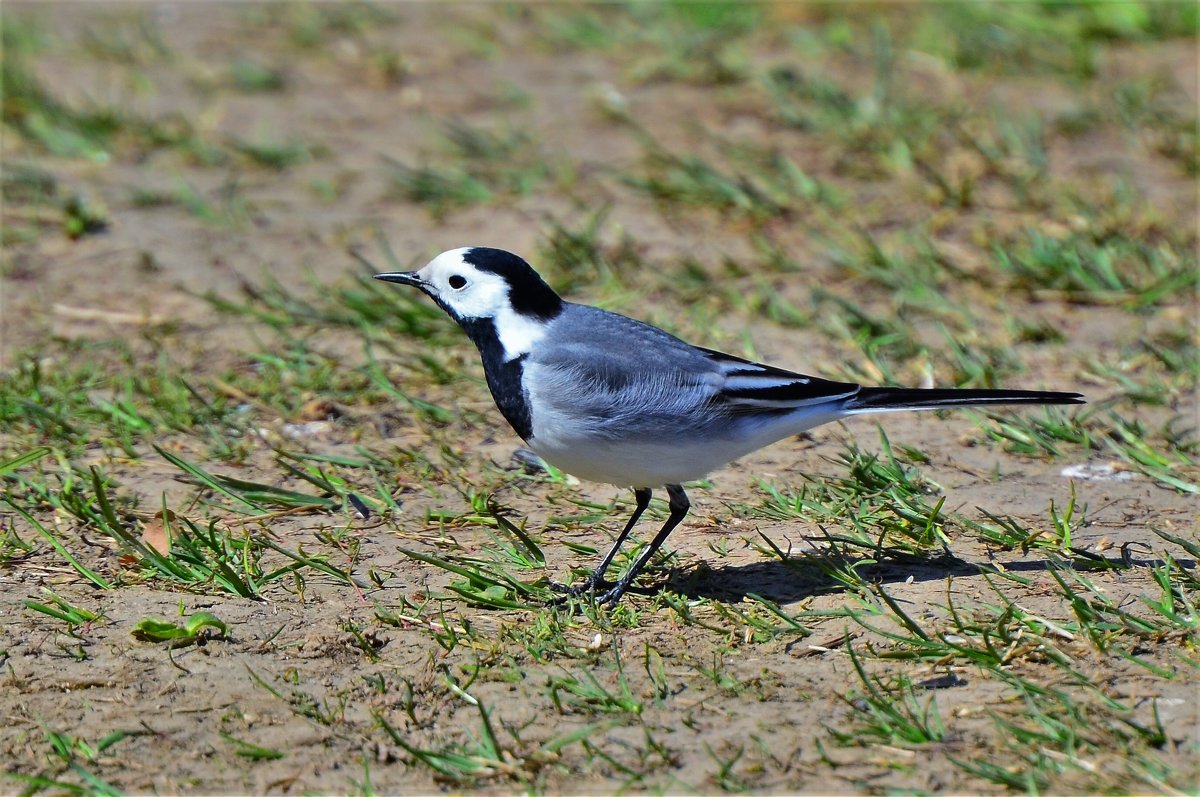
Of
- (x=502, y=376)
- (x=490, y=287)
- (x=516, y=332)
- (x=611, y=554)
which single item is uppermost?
(x=490, y=287)

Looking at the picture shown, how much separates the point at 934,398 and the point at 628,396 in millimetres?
961

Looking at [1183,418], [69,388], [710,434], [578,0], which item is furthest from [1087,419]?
[578,0]

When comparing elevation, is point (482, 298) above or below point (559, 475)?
above

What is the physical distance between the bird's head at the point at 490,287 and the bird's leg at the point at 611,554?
0.69m

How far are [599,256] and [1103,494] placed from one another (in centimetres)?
294

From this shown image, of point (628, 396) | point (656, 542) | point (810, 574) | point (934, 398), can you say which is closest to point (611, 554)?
point (656, 542)

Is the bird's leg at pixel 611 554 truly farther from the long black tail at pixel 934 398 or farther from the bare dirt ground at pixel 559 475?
the long black tail at pixel 934 398

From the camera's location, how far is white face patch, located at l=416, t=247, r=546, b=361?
185 inches

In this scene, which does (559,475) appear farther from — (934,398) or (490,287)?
(934,398)

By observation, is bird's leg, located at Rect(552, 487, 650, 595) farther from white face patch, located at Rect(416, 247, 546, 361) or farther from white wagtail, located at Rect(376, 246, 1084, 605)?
white face patch, located at Rect(416, 247, 546, 361)

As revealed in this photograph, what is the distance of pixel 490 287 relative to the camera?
4781mm

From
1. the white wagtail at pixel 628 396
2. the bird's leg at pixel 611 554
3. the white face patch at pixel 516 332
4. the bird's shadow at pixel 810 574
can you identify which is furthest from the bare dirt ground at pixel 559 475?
the white face patch at pixel 516 332

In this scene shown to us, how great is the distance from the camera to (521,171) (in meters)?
7.92

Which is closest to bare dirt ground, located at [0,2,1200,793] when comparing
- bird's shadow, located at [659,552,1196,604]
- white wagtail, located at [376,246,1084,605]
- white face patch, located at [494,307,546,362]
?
bird's shadow, located at [659,552,1196,604]
